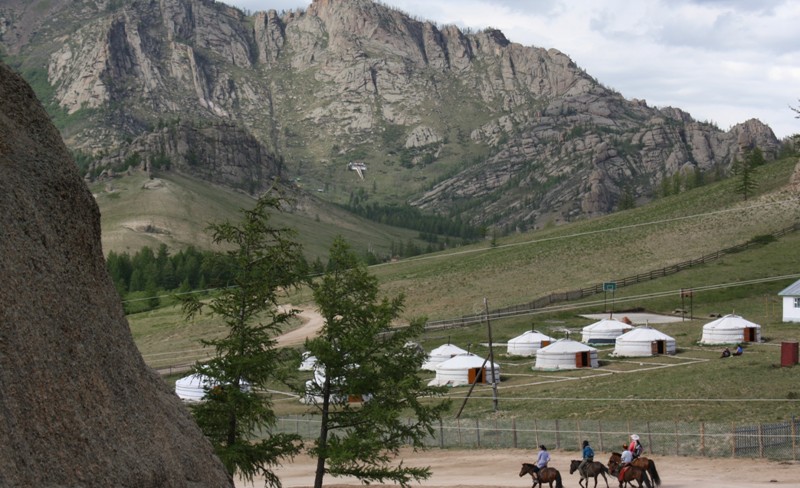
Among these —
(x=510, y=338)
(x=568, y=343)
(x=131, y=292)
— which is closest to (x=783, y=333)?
(x=568, y=343)

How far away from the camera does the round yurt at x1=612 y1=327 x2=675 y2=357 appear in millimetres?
75000

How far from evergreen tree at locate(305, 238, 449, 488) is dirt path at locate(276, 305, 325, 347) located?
62.1m

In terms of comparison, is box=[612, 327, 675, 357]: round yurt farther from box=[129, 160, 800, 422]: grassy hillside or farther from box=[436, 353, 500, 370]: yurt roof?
box=[436, 353, 500, 370]: yurt roof

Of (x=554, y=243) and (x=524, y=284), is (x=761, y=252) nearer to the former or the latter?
(x=524, y=284)

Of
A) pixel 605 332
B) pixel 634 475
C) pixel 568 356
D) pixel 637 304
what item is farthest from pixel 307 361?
pixel 637 304

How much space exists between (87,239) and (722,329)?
225 ft

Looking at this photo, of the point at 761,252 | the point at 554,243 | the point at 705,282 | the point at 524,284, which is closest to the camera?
the point at 705,282

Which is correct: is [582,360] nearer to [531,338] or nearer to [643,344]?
[643,344]

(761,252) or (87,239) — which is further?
(761,252)

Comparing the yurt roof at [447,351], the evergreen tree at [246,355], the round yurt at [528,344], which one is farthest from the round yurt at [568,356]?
the evergreen tree at [246,355]

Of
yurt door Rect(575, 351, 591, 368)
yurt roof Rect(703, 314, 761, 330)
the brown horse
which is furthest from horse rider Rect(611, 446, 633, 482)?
yurt roof Rect(703, 314, 761, 330)

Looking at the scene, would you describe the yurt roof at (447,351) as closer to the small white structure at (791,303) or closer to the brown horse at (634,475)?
the small white structure at (791,303)

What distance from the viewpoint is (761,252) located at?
118000mm

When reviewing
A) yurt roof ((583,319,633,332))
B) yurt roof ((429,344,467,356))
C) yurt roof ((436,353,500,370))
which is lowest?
yurt roof ((436,353,500,370))
